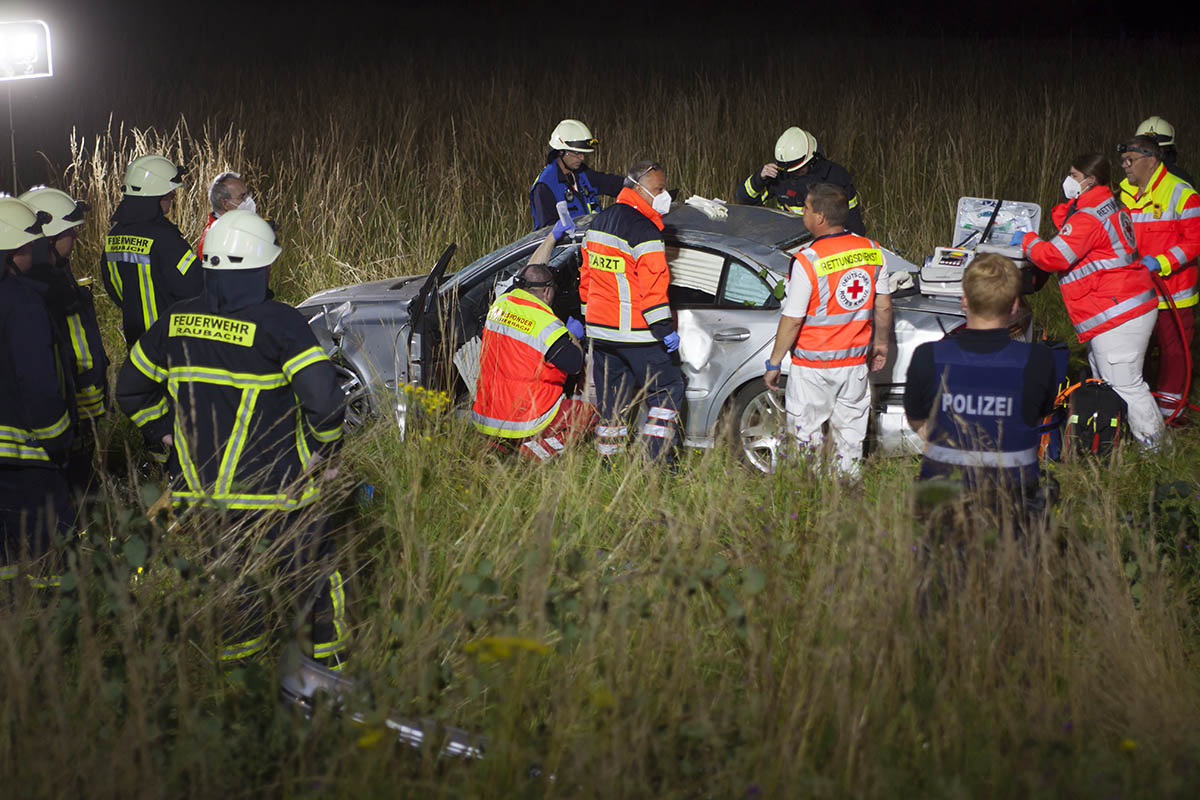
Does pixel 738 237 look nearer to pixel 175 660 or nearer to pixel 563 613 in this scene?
pixel 563 613

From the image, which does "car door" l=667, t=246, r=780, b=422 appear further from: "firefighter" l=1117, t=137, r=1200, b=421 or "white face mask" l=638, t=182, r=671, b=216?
"firefighter" l=1117, t=137, r=1200, b=421

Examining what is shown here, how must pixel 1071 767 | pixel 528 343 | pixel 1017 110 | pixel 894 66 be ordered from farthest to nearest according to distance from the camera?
pixel 894 66, pixel 1017 110, pixel 528 343, pixel 1071 767

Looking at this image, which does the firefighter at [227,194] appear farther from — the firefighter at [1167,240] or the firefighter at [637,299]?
the firefighter at [1167,240]

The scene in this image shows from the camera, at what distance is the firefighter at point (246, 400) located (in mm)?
3521

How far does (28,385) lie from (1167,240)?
19.8ft

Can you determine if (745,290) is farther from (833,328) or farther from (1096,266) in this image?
(1096,266)

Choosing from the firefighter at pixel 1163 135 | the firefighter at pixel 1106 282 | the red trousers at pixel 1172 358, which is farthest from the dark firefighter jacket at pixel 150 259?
the firefighter at pixel 1163 135

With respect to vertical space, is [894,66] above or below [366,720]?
above

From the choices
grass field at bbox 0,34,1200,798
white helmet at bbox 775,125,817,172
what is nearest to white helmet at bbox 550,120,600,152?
white helmet at bbox 775,125,817,172

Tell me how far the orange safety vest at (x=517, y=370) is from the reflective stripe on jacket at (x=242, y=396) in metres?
1.95

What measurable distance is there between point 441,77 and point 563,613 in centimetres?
1570

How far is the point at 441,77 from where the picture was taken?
58.2 feet

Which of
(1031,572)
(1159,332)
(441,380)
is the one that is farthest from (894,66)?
(1031,572)

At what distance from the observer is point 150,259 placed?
575 centimetres
